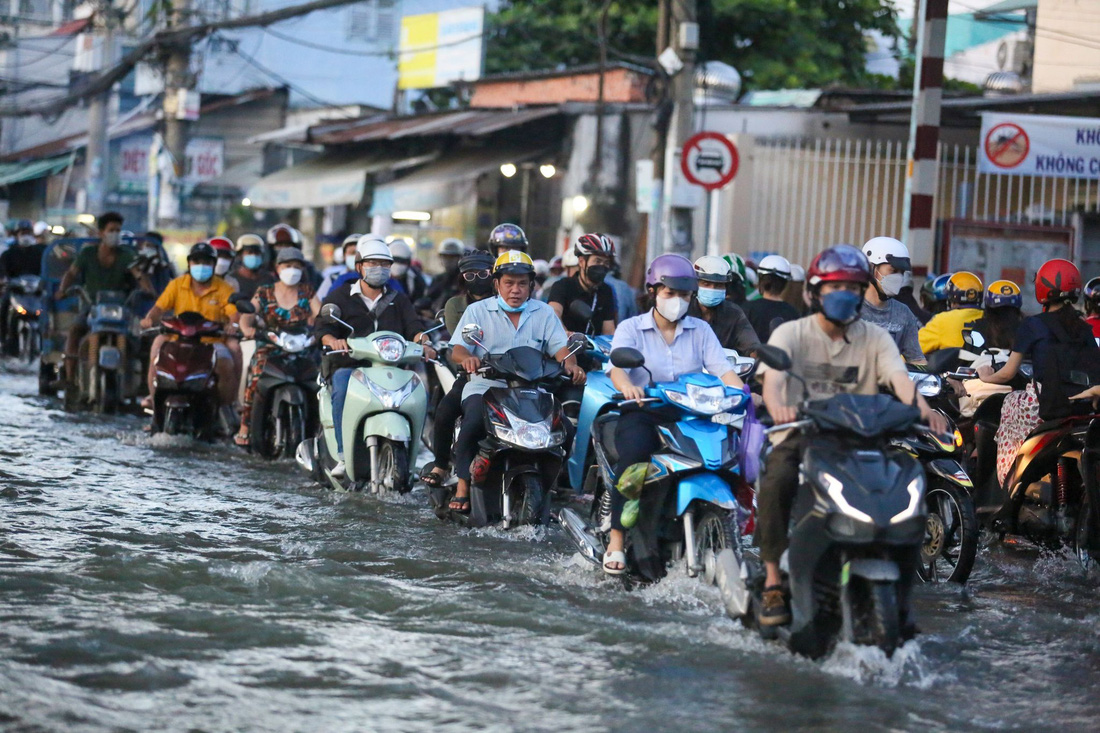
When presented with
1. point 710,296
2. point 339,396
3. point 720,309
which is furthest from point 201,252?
point 710,296

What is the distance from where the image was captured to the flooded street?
16.8 ft

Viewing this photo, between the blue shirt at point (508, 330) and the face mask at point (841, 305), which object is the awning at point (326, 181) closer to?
the blue shirt at point (508, 330)

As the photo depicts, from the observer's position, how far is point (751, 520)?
745 cm

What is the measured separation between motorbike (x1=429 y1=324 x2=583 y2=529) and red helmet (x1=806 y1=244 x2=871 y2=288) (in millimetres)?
2471

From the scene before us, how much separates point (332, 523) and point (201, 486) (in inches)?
68.0

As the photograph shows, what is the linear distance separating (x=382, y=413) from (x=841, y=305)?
13.9 ft

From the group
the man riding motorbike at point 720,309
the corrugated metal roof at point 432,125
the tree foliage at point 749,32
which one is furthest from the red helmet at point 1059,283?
the tree foliage at point 749,32

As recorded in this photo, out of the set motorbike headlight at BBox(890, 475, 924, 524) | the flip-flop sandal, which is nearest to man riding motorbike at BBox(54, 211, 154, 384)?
the flip-flop sandal

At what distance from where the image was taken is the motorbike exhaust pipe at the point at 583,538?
730cm

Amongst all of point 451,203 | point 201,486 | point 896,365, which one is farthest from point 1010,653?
point 451,203

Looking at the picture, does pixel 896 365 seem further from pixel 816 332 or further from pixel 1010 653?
pixel 1010 653

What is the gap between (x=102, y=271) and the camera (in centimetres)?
1468

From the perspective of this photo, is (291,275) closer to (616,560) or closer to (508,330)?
(508,330)

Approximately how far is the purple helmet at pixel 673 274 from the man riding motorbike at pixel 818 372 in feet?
3.82
